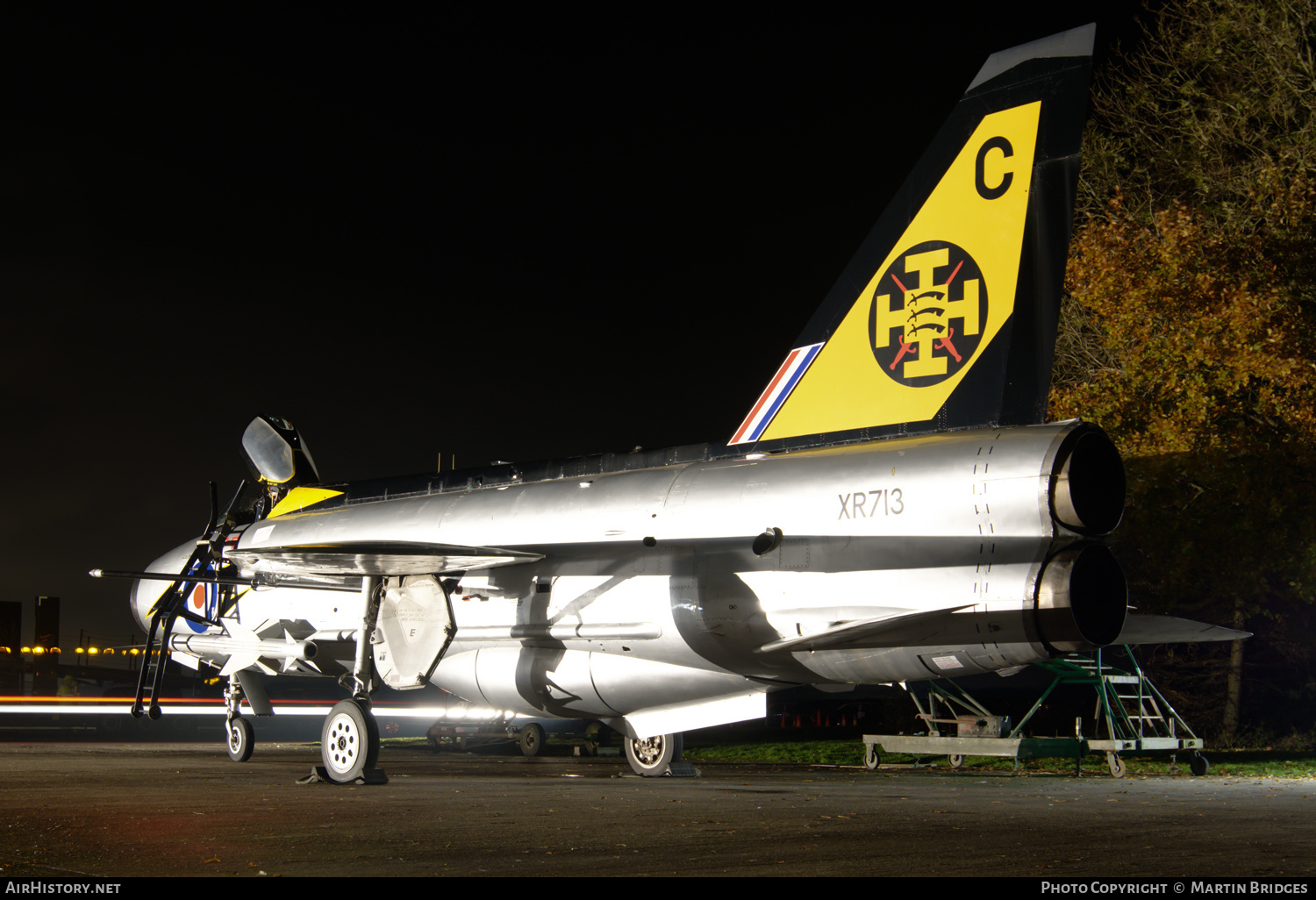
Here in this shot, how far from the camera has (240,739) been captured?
44.8 feet

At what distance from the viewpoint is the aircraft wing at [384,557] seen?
9.85m

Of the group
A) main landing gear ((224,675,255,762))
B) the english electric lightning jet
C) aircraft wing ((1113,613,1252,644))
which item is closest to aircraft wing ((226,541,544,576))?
the english electric lightning jet

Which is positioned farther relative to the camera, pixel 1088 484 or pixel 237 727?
pixel 237 727

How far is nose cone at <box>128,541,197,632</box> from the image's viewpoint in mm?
15047

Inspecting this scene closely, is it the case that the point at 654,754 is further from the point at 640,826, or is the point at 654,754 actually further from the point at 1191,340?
the point at 1191,340

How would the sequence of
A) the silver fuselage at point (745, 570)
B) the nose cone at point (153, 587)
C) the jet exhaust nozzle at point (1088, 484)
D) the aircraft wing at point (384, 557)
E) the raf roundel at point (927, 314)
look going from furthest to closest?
the nose cone at point (153, 587)
the aircraft wing at point (384, 557)
the raf roundel at point (927, 314)
the silver fuselage at point (745, 570)
the jet exhaust nozzle at point (1088, 484)

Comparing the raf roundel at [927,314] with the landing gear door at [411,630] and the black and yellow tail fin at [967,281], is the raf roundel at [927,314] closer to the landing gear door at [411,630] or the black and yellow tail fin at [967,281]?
the black and yellow tail fin at [967,281]

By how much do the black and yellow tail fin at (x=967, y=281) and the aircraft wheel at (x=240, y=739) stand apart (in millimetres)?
7849

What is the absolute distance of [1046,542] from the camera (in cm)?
756

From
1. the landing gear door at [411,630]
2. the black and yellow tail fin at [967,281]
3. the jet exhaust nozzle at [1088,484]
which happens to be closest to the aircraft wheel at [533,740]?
the landing gear door at [411,630]

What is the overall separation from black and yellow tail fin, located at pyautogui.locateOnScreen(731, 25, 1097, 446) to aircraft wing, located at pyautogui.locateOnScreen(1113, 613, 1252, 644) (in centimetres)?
232

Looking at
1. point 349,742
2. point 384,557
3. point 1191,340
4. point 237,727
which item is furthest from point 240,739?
point 1191,340

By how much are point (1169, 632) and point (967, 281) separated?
3437mm

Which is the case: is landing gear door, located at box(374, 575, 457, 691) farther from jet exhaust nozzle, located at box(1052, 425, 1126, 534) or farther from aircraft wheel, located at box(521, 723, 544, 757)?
aircraft wheel, located at box(521, 723, 544, 757)
